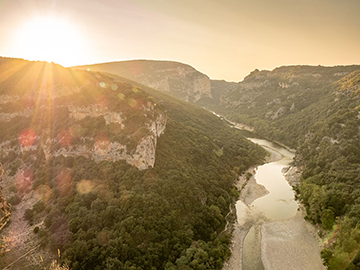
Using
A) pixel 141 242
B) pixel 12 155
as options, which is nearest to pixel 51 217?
pixel 141 242

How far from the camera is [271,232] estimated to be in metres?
54.5

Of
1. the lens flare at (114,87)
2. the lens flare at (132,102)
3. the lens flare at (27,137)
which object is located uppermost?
the lens flare at (114,87)

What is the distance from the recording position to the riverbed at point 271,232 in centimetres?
4606

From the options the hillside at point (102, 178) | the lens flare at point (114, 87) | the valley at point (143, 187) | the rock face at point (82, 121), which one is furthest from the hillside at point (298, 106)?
the lens flare at point (114, 87)

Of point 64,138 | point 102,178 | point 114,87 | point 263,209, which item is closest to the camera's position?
point 102,178

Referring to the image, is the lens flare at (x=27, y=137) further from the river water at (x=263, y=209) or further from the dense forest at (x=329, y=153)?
the dense forest at (x=329, y=153)

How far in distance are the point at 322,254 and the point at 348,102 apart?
8582cm

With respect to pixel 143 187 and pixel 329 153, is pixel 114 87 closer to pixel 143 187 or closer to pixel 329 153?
pixel 143 187

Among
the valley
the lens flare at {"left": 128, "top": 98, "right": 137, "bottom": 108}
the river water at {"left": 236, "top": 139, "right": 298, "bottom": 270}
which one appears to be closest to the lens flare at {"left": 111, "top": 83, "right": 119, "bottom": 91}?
the valley

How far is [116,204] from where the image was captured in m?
49.3

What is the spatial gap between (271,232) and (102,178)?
152 ft

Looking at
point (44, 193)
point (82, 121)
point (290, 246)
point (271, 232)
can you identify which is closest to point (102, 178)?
point (44, 193)

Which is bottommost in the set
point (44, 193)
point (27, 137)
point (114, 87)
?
point (44, 193)

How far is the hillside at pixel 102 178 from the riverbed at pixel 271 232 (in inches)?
191
